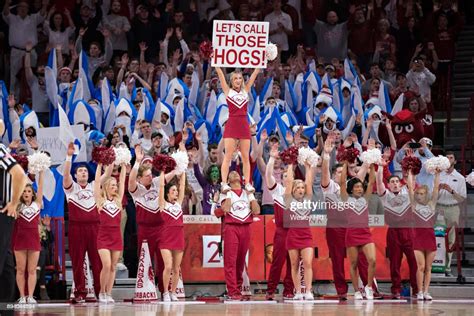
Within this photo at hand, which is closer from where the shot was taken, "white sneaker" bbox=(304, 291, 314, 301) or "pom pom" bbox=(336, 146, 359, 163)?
"white sneaker" bbox=(304, 291, 314, 301)

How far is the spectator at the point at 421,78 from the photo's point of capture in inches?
928

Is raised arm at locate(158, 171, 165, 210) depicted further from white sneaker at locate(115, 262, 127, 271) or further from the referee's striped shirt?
the referee's striped shirt

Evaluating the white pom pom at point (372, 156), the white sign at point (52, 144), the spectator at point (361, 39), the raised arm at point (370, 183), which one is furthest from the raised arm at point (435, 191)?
the spectator at point (361, 39)

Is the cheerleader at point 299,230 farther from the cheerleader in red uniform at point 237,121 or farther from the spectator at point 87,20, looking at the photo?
the spectator at point 87,20

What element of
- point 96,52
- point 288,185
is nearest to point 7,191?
point 288,185

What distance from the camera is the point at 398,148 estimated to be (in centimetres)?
2134

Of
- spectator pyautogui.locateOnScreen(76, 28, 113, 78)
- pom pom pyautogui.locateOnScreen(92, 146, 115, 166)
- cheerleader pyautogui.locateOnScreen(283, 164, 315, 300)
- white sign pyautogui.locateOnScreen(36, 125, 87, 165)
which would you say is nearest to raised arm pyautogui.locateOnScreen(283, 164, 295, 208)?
cheerleader pyautogui.locateOnScreen(283, 164, 315, 300)

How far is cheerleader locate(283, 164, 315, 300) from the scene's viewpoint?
54.8 feet

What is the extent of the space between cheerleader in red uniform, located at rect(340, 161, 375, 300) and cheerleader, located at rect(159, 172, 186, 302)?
2.52 meters

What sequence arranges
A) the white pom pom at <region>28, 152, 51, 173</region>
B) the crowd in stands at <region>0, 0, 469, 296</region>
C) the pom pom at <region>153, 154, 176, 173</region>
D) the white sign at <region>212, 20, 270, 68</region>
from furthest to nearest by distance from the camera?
1. the crowd in stands at <region>0, 0, 469, 296</region>
2. the pom pom at <region>153, 154, 176, 173</region>
3. the white sign at <region>212, 20, 270, 68</region>
4. the white pom pom at <region>28, 152, 51, 173</region>

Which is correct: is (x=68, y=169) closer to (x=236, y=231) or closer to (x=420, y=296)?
A: (x=236, y=231)

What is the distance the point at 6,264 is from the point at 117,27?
451 inches

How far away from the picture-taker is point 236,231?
16.6 metres

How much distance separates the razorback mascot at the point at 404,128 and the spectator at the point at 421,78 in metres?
1.98
